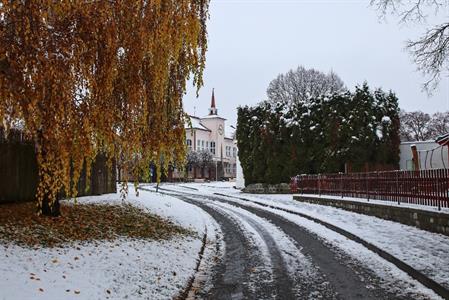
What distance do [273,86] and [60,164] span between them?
52.2m

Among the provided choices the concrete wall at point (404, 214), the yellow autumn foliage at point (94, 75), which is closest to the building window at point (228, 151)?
the concrete wall at point (404, 214)

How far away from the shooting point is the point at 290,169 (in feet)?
99.6

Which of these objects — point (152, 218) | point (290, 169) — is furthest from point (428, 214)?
point (290, 169)

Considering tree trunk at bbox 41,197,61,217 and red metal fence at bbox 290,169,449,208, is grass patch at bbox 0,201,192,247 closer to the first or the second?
tree trunk at bbox 41,197,61,217

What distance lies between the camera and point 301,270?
8.39 m

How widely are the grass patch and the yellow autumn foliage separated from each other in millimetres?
2052

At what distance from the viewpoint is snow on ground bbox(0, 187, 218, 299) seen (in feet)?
19.5

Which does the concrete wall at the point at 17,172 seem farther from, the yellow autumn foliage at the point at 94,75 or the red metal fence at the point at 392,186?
the red metal fence at the point at 392,186

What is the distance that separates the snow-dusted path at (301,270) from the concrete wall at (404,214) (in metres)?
2.30

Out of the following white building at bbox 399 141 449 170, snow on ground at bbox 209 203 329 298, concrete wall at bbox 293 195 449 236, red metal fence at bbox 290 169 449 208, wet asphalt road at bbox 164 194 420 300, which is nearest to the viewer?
wet asphalt road at bbox 164 194 420 300

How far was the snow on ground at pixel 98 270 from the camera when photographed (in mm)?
5945

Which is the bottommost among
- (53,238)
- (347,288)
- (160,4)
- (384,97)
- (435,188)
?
(347,288)

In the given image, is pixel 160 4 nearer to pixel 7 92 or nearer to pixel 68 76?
pixel 68 76

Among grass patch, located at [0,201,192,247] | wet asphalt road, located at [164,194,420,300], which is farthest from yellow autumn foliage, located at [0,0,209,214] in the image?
wet asphalt road, located at [164,194,420,300]
